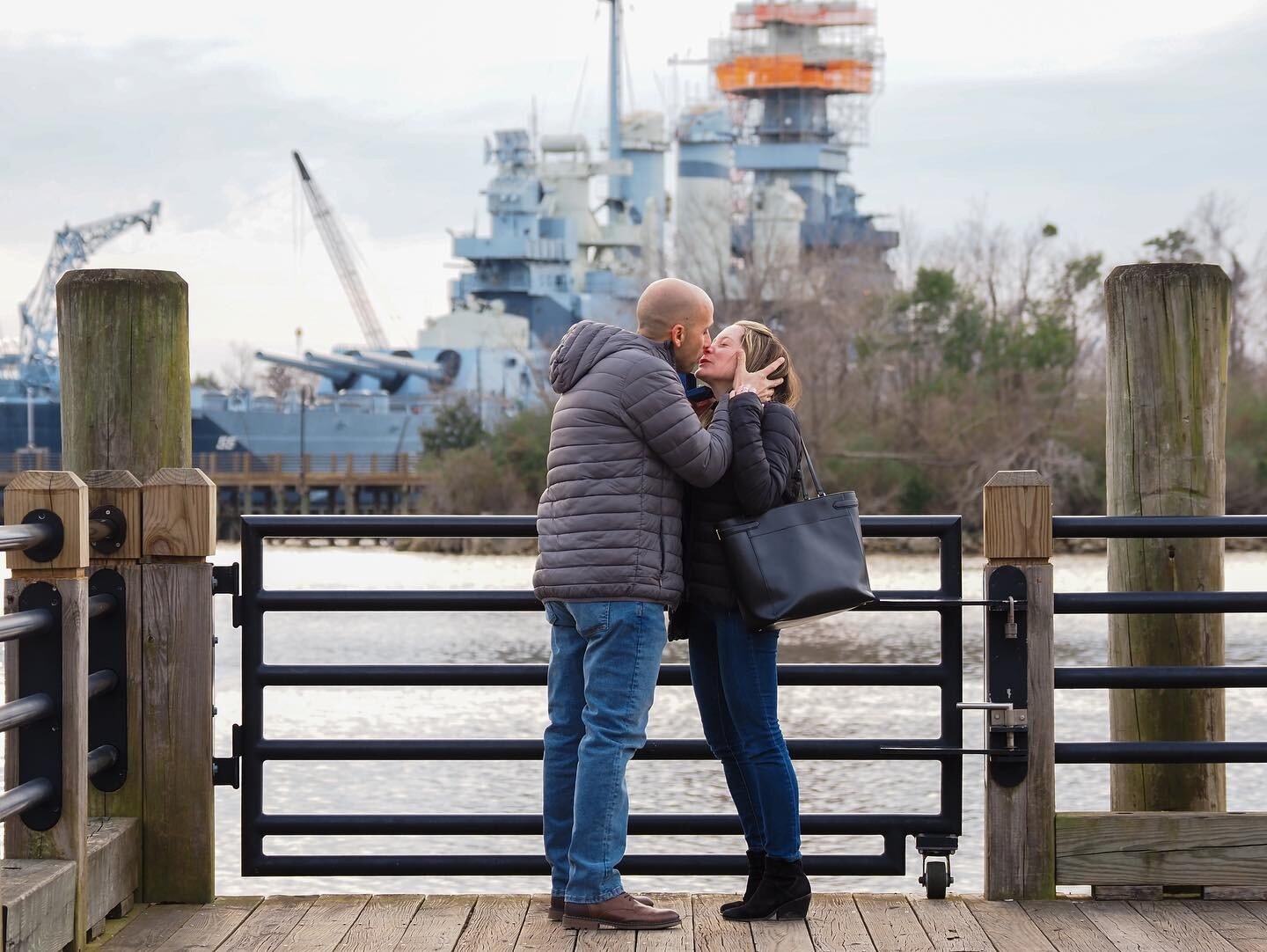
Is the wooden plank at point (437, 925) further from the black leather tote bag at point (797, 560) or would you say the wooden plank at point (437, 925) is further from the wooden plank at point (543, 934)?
the black leather tote bag at point (797, 560)

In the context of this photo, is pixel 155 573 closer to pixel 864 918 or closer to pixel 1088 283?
pixel 864 918

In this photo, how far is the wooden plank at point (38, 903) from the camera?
3.82 meters

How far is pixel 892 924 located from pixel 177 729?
2066mm

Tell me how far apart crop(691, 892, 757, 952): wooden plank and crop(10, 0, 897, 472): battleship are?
66.0 m

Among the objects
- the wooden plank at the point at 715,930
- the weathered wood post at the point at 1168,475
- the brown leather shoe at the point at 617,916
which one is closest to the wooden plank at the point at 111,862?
the brown leather shoe at the point at 617,916

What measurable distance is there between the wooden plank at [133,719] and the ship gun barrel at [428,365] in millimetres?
74594

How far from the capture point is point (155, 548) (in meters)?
4.76

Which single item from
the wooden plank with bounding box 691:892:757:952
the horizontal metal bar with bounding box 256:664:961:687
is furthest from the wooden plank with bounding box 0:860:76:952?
the wooden plank with bounding box 691:892:757:952

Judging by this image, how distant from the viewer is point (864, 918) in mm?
4660

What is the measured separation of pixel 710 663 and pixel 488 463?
4723cm

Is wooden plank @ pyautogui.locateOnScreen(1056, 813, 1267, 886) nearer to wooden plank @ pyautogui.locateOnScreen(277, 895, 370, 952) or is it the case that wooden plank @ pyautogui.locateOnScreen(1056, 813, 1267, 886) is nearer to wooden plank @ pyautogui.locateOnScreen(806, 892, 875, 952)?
wooden plank @ pyautogui.locateOnScreen(806, 892, 875, 952)

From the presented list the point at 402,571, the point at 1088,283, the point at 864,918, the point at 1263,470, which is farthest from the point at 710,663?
the point at 1088,283

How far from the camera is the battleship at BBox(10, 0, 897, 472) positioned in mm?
77125

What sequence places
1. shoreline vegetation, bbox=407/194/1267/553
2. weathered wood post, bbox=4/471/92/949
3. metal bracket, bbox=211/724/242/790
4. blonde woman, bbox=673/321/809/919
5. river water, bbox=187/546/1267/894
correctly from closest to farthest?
weathered wood post, bbox=4/471/92/949 → blonde woman, bbox=673/321/809/919 → metal bracket, bbox=211/724/242/790 → river water, bbox=187/546/1267/894 → shoreline vegetation, bbox=407/194/1267/553
